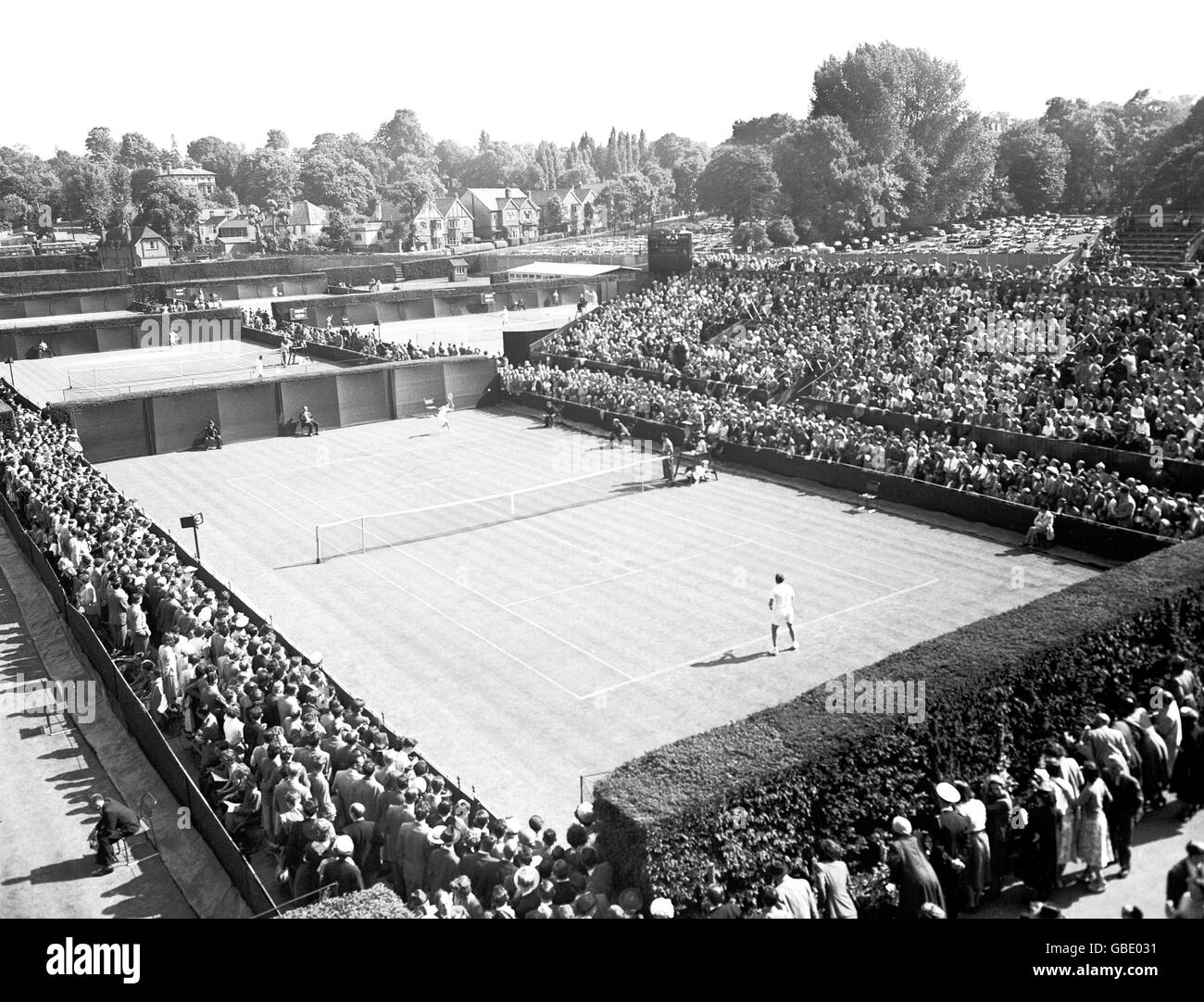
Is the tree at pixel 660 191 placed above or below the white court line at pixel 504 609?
above

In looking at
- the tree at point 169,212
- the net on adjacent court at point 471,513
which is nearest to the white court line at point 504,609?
the net on adjacent court at point 471,513

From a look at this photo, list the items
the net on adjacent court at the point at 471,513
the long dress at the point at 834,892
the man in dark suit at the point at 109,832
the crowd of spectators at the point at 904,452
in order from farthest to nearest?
the net on adjacent court at the point at 471,513, the crowd of spectators at the point at 904,452, the man in dark suit at the point at 109,832, the long dress at the point at 834,892

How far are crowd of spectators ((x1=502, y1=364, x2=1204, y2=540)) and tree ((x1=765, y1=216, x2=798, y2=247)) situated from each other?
154ft

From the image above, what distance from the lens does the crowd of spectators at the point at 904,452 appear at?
25.9 metres

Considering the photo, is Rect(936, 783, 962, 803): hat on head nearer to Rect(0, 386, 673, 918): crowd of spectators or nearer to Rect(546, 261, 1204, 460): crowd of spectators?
Rect(0, 386, 673, 918): crowd of spectators

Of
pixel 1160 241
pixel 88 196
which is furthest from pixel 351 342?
pixel 88 196

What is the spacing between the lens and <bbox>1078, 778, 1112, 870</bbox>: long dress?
1241cm

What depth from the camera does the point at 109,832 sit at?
48.6 ft

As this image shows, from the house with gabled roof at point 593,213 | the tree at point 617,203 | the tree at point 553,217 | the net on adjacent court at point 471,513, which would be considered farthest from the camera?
the tree at point 553,217

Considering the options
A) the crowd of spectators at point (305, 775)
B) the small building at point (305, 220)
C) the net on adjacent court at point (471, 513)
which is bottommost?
the net on adjacent court at point (471, 513)

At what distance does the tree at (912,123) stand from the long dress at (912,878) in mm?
84263

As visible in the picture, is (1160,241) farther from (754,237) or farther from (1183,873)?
(1183,873)

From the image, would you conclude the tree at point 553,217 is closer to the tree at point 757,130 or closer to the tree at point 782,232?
the tree at point 757,130
